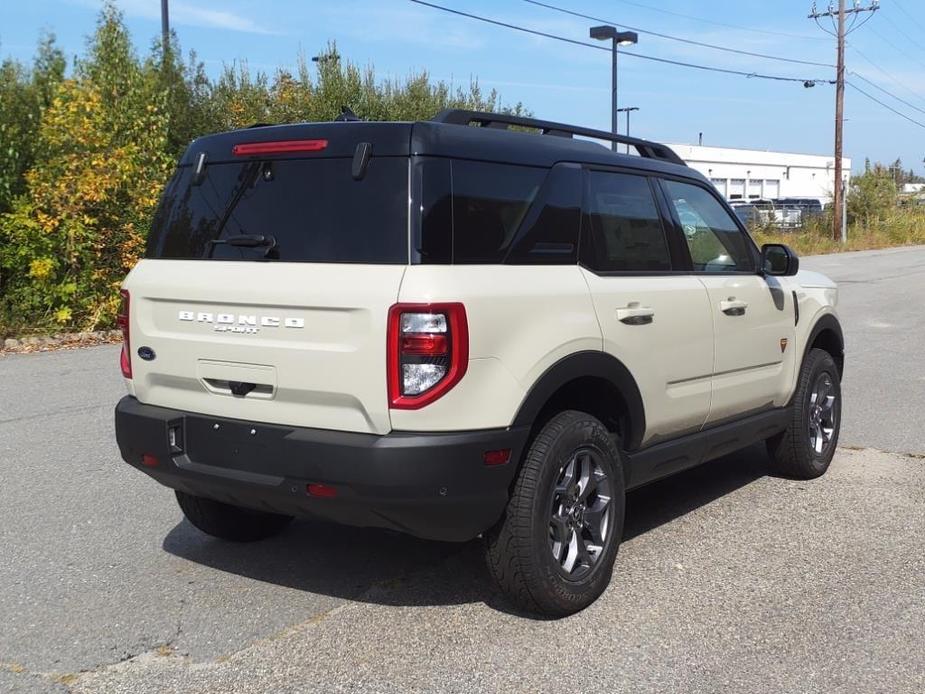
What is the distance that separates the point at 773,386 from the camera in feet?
18.3

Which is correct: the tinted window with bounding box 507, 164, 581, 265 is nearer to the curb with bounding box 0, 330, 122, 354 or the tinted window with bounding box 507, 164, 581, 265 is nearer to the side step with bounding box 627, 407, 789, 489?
the side step with bounding box 627, 407, 789, 489

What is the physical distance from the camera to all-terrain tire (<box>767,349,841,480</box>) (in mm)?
5895

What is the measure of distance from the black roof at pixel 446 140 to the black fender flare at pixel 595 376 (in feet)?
2.79

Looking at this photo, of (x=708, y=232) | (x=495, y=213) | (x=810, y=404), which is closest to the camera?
(x=495, y=213)

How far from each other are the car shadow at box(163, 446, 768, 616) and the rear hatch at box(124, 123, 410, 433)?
99 centimetres

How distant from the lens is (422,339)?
349 cm

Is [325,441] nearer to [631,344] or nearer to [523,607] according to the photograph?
[523,607]

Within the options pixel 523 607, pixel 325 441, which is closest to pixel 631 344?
pixel 523 607

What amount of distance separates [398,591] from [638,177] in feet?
7.34

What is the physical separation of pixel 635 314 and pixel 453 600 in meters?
1.47

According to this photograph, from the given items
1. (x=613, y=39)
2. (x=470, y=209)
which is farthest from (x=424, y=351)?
(x=613, y=39)

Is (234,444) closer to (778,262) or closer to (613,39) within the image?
(778,262)

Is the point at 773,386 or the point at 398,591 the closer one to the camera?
the point at 398,591

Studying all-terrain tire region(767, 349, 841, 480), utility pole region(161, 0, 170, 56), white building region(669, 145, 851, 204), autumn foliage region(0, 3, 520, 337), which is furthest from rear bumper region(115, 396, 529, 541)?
white building region(669, 145, 851, 204)
